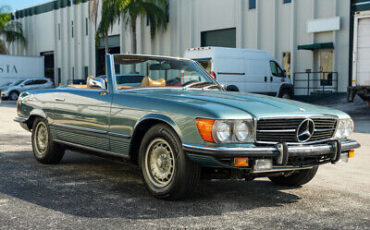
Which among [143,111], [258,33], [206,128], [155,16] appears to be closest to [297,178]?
[206,128]

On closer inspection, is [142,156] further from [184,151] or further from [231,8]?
[231,8]

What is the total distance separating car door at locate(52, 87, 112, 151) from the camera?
17.9ft

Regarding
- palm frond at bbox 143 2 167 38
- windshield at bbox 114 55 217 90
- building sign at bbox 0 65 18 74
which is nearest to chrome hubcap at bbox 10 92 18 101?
building sign at bbox 0 65 18 74

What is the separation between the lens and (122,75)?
18.9ft

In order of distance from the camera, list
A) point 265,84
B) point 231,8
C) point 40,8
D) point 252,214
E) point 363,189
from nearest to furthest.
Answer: point 252,214
point 363,189
point 265,84
point 231,8
point 40,8

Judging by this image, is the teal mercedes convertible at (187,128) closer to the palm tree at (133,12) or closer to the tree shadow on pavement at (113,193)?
the tree shadow on pavement at (113,193)

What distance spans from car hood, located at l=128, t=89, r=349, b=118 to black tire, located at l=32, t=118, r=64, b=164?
202 cm

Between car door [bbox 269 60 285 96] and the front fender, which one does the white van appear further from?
the front fender

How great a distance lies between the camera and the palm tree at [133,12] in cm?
2878

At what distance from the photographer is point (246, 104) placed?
15.1 ft

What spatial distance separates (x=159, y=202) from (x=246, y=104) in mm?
1304

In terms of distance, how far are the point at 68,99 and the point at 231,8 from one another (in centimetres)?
2205

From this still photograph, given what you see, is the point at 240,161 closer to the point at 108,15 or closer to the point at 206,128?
the point at 206,128

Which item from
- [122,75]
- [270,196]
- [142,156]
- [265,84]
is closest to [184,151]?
[142,156]
